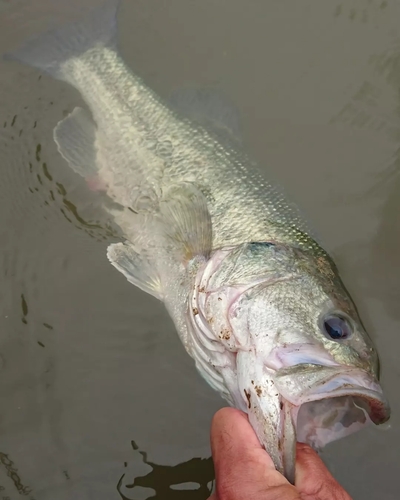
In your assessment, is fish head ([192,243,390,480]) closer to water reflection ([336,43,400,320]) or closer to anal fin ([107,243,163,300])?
anal fin ([107,243,163,300])

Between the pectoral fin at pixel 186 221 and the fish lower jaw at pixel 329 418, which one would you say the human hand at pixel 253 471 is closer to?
the fish lower jaw at pixel 329 418

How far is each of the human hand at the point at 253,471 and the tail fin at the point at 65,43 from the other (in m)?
2.77

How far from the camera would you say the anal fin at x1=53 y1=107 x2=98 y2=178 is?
3.36 m

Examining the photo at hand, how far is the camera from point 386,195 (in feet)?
11.3

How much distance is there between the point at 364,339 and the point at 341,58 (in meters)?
2.68

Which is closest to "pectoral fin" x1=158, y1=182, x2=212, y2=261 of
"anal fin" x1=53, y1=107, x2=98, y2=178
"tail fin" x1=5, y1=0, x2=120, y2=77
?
"anal fin" x1=53, y1=107, x2=98, y2=178

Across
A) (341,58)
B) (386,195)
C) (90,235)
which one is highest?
(90,235)

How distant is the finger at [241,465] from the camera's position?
5.13 feet

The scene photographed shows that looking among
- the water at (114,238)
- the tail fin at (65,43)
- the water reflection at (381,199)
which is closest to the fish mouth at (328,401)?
the water at (114,238)

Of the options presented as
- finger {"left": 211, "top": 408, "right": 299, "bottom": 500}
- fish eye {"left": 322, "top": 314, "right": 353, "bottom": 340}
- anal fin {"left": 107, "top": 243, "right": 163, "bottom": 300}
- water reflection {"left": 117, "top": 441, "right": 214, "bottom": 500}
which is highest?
anal fin {"left": 107, "top": 243, "right": 163, "bottom": 300}

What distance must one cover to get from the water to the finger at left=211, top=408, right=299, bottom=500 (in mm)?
Answer: 832

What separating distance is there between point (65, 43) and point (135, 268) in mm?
1812

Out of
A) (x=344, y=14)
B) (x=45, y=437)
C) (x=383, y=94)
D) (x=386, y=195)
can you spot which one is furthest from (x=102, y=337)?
(x=344, y=14)

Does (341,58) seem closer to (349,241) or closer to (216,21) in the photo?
(216,21)
